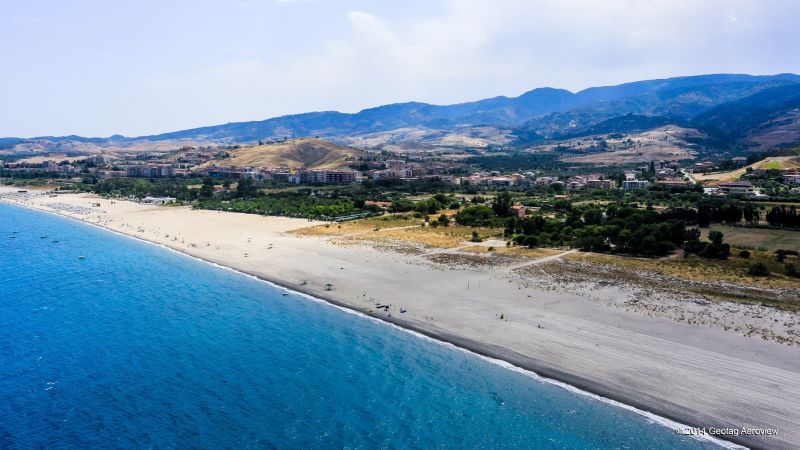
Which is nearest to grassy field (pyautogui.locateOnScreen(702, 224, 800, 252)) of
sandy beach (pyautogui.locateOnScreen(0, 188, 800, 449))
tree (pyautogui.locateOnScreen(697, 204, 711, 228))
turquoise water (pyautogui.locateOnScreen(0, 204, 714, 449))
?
tree (pyautogui.locateOnScreen(697, 204, 711, 228))

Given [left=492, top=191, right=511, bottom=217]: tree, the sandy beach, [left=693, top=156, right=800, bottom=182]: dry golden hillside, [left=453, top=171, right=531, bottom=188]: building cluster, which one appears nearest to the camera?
the sandy beach

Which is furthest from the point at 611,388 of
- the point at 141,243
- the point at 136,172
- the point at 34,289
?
the point at 136,172

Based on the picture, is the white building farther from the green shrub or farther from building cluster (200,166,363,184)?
the green shrub

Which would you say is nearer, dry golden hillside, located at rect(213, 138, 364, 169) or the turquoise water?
the turquoise water

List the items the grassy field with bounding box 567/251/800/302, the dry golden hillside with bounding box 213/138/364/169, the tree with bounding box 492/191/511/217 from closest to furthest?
the grassy field with bounding box 567/251/800/302 → the tree with bounding box 492/191/511/217 → the dry golden hillside with bounding box 213/138/364/169

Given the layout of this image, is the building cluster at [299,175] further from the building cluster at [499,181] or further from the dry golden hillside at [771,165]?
the dry golden hillside at [771,165]

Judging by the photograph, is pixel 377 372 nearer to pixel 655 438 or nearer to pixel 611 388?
pixel 611 388

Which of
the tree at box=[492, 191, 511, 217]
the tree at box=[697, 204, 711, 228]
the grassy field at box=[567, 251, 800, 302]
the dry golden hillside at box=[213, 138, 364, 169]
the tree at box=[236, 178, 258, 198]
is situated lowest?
the grassy field at box=[567, 251, 800, 302]

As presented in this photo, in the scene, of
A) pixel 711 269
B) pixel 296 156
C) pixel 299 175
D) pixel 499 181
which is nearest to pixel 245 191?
pixel 299 175
